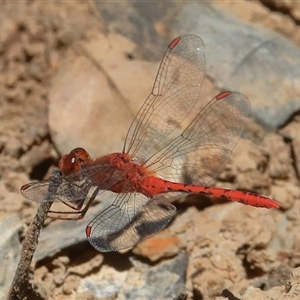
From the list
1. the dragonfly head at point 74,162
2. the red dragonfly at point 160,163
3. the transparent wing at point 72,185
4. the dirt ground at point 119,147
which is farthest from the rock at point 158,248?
the dragonfly head at point 74,162

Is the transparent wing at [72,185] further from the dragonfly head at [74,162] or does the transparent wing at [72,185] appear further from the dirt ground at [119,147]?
the dirt ground at [119,147]

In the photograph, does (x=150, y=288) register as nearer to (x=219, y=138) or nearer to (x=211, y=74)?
(x=219, y=138)

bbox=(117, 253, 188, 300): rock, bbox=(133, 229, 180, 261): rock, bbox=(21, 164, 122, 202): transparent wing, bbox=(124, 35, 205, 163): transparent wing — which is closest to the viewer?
bbox=(21, 164, 122, 202): transparent wing

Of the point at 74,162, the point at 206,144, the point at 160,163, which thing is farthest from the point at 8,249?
the point at 206,144

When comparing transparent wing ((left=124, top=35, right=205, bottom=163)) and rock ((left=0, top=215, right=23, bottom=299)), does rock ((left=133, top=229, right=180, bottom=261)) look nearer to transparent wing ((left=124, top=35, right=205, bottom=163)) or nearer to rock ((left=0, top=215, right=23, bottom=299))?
transparent wing ((left=124, top=35, right=205, bottom=163))

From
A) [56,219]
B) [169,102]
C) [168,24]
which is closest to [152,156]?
[169,102]

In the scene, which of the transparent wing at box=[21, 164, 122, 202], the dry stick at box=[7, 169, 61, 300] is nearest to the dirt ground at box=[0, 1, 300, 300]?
the dry stick at box=[7, 169, 61, 300]
